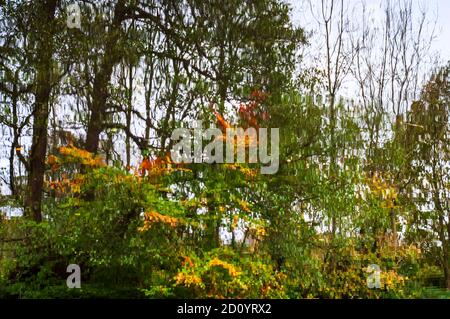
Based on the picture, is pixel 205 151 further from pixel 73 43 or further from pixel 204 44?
pixel 73 43

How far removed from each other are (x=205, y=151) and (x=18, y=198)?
108 inches

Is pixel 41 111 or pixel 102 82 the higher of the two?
pixel 102 82

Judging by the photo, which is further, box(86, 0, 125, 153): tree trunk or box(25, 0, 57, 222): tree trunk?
box(86, 0, 125, 153): tree trunk

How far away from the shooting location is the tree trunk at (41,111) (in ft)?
22.6

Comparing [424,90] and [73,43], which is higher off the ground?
[424,90]

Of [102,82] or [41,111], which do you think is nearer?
[41,111]

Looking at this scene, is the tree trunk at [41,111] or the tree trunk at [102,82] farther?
the tree trunk at [102,82]

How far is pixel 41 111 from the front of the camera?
713cm

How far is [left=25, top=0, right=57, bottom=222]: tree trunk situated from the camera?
22.6ft
